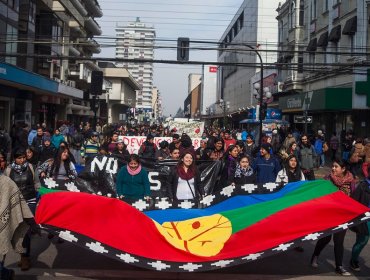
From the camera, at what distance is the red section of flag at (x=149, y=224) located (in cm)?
630

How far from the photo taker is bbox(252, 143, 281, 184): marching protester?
9859 millimetres

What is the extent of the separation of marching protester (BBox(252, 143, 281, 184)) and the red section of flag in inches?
112

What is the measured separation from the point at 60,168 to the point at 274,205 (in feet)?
13.6

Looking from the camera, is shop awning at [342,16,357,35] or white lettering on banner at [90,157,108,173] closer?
white lettering on banner at [90,157,108,173]

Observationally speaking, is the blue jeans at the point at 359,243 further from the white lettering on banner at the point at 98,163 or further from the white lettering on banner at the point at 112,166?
the white lettering on banner at the point at 98,163

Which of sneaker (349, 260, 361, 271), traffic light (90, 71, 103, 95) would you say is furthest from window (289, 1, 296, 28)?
sneaker (349, 260, 361, 271)

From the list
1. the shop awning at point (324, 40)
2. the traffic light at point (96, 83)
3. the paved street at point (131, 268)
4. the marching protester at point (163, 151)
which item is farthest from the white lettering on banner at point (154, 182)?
the shop awning at point (324, 40)

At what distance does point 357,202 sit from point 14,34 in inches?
1087

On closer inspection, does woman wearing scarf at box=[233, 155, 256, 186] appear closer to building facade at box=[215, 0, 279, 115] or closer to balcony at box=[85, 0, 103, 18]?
building facade at box=[215, 0, 279, 115]

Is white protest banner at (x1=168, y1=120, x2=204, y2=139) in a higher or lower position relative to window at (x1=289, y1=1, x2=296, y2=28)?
lower

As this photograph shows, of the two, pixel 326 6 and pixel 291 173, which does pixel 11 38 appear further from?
pixel 291 173

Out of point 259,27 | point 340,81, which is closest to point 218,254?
point 340,81

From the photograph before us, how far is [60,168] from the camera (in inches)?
364

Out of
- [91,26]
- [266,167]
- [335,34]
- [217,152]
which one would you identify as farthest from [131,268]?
[91,26]
